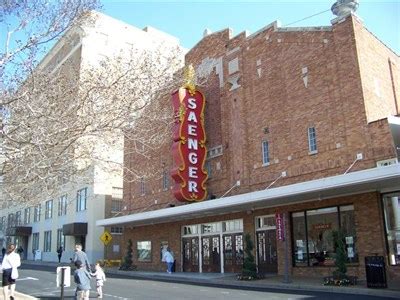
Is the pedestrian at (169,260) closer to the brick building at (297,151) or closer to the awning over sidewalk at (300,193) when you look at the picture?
the brick building at (297,151)

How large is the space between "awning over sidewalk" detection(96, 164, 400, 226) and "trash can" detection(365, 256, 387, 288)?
3.01m

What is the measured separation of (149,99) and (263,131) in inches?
573

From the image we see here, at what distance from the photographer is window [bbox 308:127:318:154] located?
2320 cm

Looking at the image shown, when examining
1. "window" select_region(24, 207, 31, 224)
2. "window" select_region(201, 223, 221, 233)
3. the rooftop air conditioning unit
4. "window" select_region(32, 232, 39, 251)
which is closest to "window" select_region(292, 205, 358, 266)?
the rooftop air conditioning unit

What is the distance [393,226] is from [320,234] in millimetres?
3847

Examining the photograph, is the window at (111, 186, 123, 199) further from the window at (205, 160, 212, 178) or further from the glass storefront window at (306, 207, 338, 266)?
the glass storefront window at (306, 207, 338, 266)

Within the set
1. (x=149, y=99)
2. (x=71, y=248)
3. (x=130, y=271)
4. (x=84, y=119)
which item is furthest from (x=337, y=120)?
(x=71, y=248)

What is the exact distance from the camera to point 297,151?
23.9 m

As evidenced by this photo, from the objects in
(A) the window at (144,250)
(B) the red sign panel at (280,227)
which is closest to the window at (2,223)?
(A) the window at (144,250)

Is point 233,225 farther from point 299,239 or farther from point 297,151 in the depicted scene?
point 297,151

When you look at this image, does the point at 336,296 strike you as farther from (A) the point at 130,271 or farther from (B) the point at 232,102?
(A) the point at 130,271

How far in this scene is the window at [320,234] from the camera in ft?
70.4

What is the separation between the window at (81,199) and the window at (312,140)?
27.6 meters

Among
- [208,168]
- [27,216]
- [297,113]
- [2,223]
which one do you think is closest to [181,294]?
[297,113]
